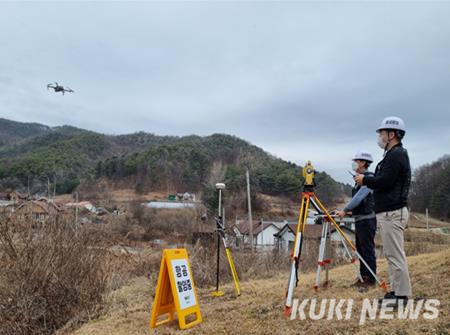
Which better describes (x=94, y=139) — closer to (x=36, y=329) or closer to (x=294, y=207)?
(x=294, y=207)

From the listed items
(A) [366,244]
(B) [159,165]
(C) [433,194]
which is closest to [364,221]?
(A) [366,244]

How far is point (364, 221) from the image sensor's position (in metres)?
4.91

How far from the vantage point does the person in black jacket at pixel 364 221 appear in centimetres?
476

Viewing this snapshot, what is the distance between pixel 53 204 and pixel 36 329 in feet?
6.97

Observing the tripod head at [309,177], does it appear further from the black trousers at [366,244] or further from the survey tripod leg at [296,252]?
the black trousers at [366,244]

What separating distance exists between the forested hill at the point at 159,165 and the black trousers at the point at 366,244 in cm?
3796

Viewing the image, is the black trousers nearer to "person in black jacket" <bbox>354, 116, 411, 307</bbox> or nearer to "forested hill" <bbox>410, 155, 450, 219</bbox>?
"person in black jacket" <bbox>354, 116, 411, 307</bbox>

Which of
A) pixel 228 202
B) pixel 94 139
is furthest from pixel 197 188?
pixel 94 139

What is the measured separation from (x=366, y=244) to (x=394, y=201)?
141 cm

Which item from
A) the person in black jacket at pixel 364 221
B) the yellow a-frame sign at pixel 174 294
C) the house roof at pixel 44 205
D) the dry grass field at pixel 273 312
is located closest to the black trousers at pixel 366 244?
the person in black jacket at pixel 364 221

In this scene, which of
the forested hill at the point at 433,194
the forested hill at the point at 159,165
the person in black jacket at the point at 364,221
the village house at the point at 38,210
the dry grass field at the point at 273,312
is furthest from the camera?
the forested hill at the point at 159,165

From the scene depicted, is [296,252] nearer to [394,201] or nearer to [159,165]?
[394,201]

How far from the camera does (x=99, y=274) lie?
5.88 metres

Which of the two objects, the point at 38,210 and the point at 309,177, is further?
the point at 38,210
